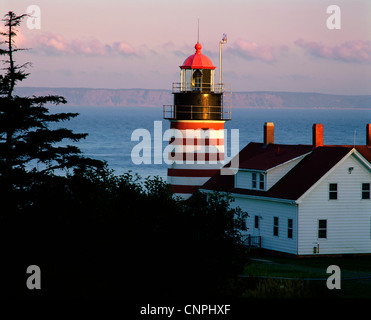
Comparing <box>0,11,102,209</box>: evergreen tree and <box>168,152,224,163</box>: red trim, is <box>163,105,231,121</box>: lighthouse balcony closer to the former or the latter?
<box>168,152,224,163</box>: red trim

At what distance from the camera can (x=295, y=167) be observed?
43844mm

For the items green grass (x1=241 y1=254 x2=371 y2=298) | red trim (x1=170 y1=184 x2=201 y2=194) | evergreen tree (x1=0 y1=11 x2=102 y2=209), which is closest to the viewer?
green grass (x1=241 y1=254 x2=371 y2=298)

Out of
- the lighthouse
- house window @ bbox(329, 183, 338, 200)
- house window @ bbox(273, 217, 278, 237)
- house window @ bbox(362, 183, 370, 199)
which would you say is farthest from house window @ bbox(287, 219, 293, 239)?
the lighthouse

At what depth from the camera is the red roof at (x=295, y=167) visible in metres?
41.3

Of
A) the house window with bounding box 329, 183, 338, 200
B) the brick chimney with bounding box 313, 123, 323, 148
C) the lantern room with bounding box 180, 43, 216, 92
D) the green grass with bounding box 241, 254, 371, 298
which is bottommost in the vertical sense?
the green grass with bounding box 241, 254, 371, 298

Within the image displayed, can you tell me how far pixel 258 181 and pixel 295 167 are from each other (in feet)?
6.75

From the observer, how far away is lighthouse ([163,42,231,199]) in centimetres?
4909

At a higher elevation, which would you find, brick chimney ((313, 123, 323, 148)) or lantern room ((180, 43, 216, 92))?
lantern room ((180, 43, 216, 92))

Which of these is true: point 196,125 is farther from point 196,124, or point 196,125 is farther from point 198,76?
point 198,76

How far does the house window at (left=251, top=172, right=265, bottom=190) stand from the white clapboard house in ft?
0.17

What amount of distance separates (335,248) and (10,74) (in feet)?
57.7

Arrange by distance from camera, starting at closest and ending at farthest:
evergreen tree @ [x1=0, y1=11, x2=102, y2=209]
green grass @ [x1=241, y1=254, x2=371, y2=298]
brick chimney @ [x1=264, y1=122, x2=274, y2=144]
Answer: green grass @ [x1=241, y1=254, x2=371, y2=298]
evergreen tree @ [x1=0, y1=11, x2=102, y2=209]
brick chimney @ [x1=264, y1=122, x2=274, y2=144]
